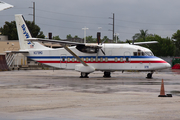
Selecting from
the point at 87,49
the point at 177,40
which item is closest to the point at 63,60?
the point at 87,49

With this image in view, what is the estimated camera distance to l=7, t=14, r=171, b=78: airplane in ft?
99.0

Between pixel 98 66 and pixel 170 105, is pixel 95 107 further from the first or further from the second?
pixel 98 66

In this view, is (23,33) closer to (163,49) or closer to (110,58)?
(110,58)

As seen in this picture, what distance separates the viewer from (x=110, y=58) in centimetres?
3158

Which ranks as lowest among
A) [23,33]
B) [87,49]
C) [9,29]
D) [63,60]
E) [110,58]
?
A: [63,60]

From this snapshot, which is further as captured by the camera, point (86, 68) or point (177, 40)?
point (177, 40)

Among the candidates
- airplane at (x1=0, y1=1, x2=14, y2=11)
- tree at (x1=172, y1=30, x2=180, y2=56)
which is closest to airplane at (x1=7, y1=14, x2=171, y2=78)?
airplane at (x1=0, y1=1, x2=14, y2=11)

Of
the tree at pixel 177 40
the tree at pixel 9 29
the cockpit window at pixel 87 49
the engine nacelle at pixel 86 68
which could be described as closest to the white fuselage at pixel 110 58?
the cockpit window at pixel 87 49

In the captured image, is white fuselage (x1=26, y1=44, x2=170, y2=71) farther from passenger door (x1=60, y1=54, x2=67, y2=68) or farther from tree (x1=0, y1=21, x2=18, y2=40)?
tree (x1=0, y1=21, x2=18, y2=40)

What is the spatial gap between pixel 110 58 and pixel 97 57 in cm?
139

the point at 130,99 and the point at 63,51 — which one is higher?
the point at 63,51

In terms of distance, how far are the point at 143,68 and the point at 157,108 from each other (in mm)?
19083

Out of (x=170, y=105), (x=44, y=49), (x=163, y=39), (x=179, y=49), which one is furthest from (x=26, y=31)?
(x=179, y=49)

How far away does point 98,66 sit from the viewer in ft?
105
